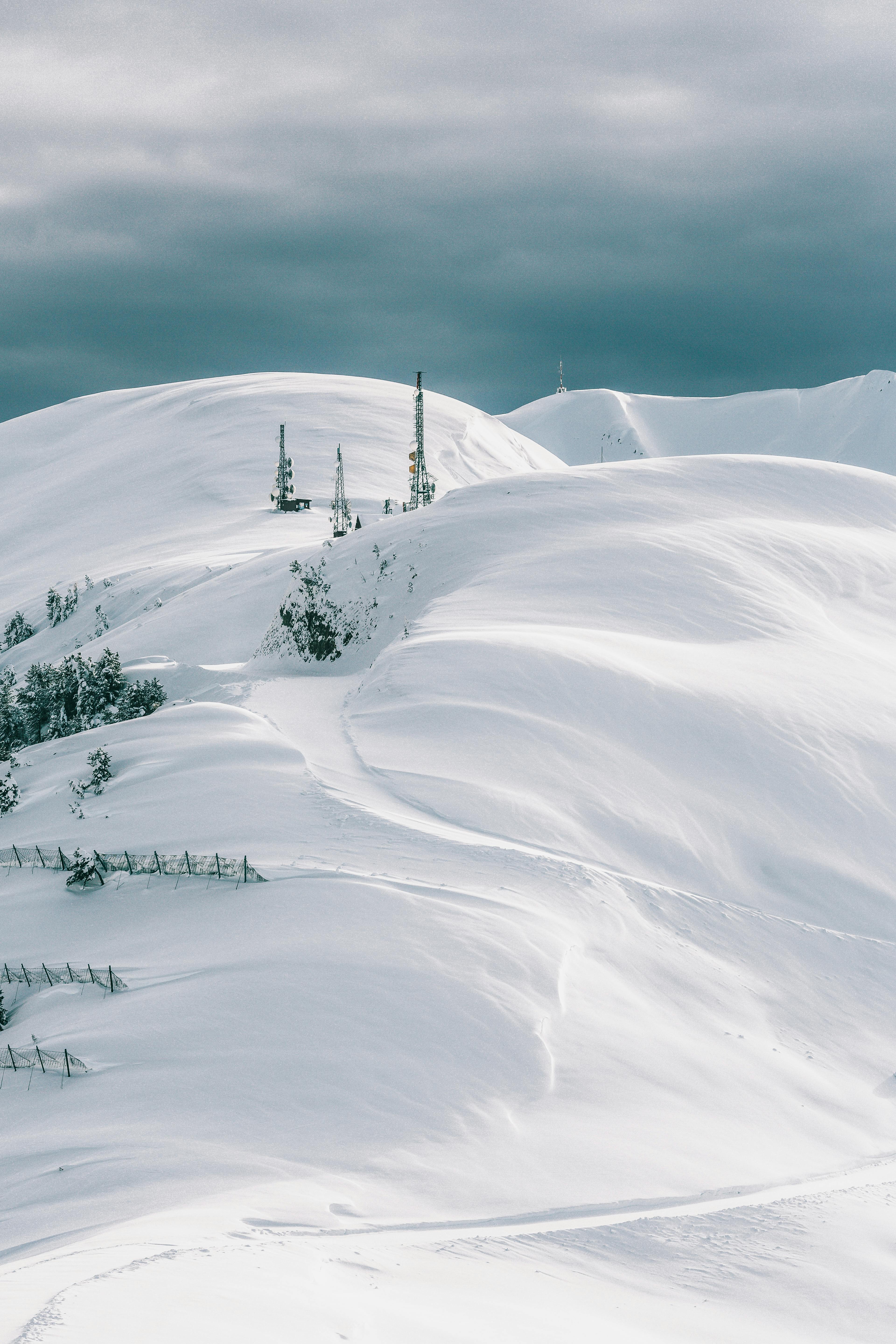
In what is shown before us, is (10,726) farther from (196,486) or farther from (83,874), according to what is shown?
(196,486)

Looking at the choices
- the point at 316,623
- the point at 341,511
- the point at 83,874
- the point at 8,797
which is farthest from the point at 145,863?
the point at 341,511

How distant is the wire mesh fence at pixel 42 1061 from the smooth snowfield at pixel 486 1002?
0.55ft

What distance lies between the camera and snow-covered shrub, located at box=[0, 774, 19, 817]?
26.3 meters

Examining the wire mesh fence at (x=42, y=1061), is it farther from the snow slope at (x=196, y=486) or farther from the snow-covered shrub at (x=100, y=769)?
the snow slope at (x=196, y=486)

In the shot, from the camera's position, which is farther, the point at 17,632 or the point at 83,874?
the point at 17,632

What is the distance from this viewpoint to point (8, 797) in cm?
2661

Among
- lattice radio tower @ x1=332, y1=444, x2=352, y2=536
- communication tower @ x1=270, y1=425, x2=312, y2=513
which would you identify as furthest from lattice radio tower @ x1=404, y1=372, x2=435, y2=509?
communication tower @ x1=270, y1=425, x2=312, y2=513

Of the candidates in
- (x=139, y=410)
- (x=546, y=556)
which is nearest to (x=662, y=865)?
(x=546, y=556)

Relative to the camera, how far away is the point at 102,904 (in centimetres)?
2072

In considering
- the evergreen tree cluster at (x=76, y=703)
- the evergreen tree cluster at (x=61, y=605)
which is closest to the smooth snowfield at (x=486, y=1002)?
the evergreen tree cluster at (x=76, y=703)

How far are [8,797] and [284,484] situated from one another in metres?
58.8

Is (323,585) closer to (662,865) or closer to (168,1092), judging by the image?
(662,865)

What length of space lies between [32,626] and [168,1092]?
189 ft

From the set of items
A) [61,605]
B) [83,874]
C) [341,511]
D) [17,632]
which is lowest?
[83,874]
